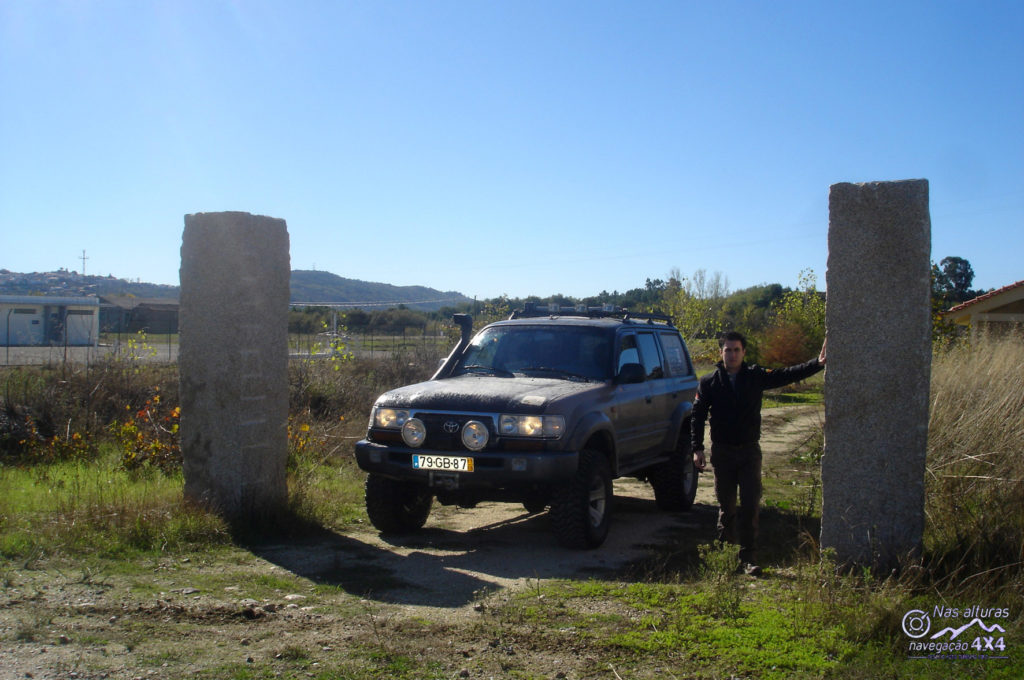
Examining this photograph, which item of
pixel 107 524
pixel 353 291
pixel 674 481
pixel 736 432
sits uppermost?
pixel 353 291

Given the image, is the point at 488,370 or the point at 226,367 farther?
the point at 488,370

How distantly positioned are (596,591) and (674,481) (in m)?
3.57

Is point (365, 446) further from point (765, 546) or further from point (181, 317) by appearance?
point (765, 546)

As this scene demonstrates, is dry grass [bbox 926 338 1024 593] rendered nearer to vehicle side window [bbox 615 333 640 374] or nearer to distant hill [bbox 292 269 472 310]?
vehicle side window [bbox 615 333 640 374]

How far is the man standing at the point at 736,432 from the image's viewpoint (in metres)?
6.47

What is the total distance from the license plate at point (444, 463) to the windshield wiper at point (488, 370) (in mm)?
1352

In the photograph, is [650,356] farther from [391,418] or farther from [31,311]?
[31,311]

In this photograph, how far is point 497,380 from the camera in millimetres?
7672

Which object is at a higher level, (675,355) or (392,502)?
(675,355)

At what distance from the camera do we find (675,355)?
9.73 meters

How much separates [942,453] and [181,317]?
22.9 feet

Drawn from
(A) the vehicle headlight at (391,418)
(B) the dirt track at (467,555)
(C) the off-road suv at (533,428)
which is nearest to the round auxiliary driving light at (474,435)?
(C) the off-road suv at (533,428)

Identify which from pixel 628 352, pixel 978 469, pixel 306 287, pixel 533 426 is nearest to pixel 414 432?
pixel 533 426

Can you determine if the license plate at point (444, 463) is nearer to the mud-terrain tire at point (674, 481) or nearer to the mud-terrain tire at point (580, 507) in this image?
the mud-terrain tire at point (580, 507)
